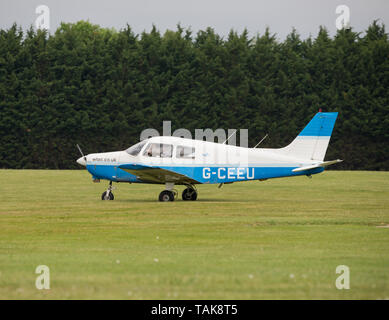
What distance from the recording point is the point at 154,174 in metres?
24.1

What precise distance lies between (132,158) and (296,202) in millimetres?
5767

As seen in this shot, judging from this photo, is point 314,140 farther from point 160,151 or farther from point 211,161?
point 160,151

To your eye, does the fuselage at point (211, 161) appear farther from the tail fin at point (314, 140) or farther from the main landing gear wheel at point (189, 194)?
the main landing gear wheel at point (189, 194)

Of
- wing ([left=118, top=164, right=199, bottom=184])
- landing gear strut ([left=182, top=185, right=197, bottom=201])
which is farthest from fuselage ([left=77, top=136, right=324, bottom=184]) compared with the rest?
landing gear strut ([left=182, top=185, right=197, bottom=201])

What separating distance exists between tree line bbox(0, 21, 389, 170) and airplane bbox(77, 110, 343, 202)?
2952 centimetres

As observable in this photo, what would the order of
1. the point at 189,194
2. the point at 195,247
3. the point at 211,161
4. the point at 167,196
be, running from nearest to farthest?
the point at 195,247, the point at 211,161, the point at 167,196, the point at 189,194

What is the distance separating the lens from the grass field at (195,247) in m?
9.28

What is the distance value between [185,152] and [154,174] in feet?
4.21

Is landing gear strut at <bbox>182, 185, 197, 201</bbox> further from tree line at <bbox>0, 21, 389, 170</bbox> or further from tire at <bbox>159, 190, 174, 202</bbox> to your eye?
tree line at <bbox>0, 21, 389, 170</bbox>

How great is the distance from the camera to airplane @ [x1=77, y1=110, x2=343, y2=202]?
23672mm

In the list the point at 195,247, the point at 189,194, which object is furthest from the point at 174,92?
the point at 195,247

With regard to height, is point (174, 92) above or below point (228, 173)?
above

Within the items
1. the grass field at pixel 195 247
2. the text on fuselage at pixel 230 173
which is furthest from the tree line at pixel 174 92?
the text on fuselage at pixel 230 173
